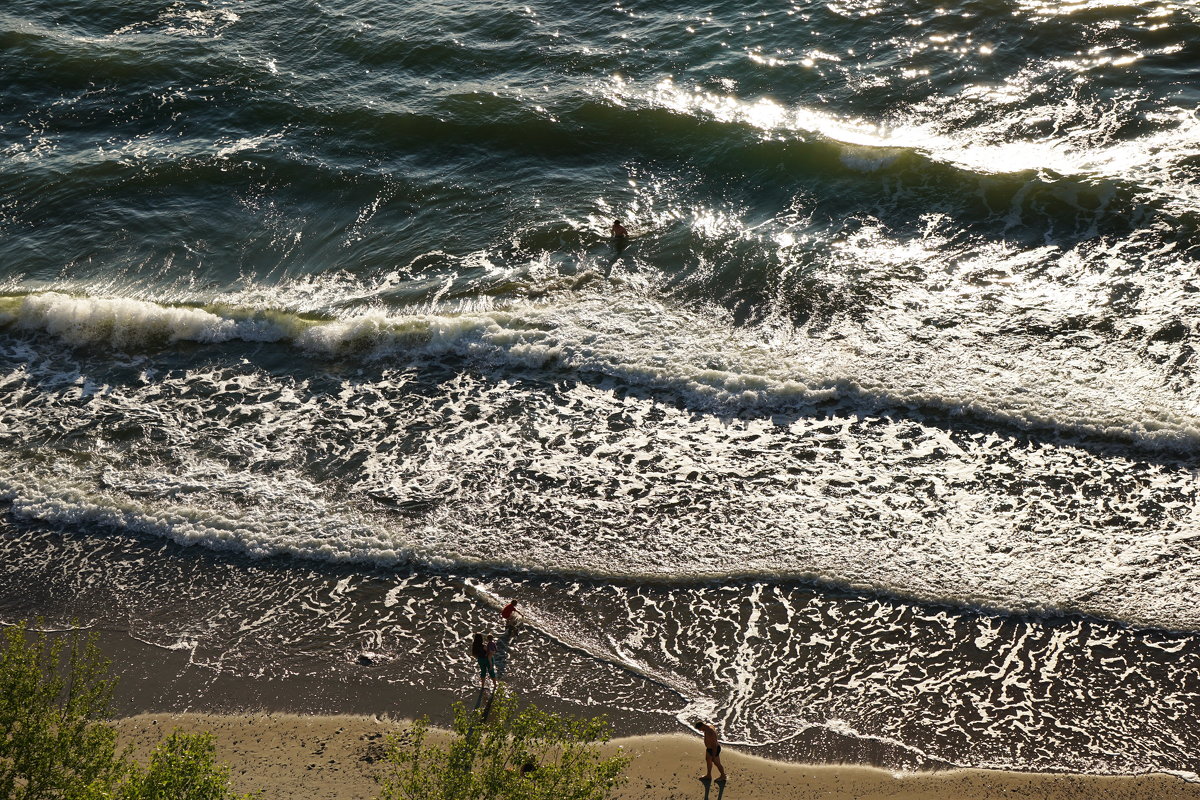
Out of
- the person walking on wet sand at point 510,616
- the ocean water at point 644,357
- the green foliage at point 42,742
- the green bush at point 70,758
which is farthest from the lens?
the person walking on wet sand at point 510,616

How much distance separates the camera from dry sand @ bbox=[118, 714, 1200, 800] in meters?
16.9

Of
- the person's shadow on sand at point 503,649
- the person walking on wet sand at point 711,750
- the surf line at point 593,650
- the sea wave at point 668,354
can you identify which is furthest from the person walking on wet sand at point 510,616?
the sea wave at point 668,354

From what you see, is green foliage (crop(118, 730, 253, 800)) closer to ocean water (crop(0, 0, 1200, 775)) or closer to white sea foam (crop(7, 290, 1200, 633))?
ocean water (crop(0, 0, 1200, 775))

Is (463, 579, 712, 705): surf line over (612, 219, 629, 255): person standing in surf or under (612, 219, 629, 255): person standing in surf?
under

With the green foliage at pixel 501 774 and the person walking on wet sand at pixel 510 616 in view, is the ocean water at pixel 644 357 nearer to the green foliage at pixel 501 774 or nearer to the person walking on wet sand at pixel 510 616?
the person walking on wet sand at pixel 510 616

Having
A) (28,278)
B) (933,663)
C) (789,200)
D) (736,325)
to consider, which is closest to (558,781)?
(933,663)

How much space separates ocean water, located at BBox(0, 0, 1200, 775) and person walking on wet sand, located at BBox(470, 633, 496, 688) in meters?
0.74

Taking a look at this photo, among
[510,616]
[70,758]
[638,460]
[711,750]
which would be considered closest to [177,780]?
[70,758]

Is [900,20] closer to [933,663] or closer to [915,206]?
[915,206]

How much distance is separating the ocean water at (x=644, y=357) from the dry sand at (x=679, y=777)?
48 cm

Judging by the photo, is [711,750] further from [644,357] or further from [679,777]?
[644,357]

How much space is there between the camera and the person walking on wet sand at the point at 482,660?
61.3 feet

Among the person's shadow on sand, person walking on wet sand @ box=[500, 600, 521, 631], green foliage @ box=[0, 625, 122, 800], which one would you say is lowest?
the person's shadow on sand

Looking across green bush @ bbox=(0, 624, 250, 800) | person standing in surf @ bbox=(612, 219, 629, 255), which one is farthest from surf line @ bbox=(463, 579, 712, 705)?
person standing in surf @ bbox=(612, 219, 629, 255)
